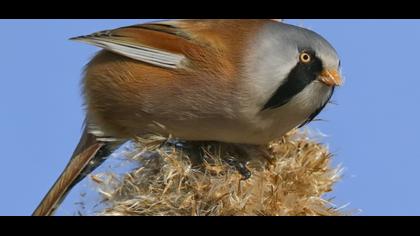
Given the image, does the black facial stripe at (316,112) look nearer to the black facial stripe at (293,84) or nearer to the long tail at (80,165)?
the black facial stripe at (293,84)

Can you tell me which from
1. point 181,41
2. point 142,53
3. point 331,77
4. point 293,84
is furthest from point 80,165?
point 331,77

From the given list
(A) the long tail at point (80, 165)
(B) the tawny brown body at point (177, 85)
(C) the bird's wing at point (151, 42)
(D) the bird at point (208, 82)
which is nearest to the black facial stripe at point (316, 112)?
(D) the bird at point (208, 82)

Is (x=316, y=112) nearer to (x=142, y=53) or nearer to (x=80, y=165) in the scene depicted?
(x=142, y=53)

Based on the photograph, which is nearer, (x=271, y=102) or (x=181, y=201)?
(x=181, y=201)

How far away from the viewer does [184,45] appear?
318cm

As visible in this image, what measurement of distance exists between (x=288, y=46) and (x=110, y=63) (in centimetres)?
68

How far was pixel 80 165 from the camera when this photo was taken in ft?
10.9

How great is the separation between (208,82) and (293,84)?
0.97 feet

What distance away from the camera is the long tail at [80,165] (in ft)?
10.7

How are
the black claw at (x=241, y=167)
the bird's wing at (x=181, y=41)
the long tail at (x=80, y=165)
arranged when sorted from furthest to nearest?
the long tail at (x=80, y=165), the bird's wing at (x=181, y=41), the black claw at (x=241, y=167)

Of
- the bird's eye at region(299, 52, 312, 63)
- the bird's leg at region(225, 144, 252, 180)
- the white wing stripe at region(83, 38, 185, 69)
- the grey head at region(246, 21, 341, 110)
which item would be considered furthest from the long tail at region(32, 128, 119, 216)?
the bird's eye at region(299, 52, 312, 63)

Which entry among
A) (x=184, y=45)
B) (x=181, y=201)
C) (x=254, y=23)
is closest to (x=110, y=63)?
(x=184, y=45)

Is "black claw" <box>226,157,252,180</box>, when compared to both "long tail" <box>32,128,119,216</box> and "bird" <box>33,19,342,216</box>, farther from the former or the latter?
"long tail" <box>32,128,119,216</box>
